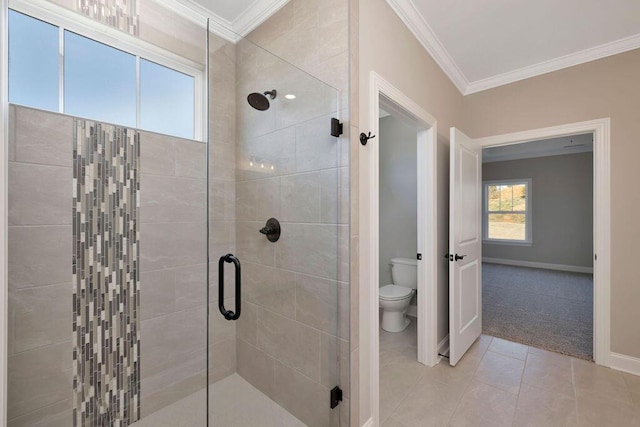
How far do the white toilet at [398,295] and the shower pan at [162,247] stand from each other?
1.45 m

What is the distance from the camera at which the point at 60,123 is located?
4.34 feet

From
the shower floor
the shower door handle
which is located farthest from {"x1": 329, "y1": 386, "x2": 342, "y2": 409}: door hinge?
the shower door handle

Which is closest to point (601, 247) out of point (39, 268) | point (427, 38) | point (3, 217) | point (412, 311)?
point (412, 311)

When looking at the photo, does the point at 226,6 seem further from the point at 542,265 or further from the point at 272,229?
the point at 542,265

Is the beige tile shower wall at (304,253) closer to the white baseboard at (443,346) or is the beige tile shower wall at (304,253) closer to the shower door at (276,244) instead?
the shower door at (276,244)

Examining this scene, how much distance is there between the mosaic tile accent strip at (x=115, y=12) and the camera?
1454mm

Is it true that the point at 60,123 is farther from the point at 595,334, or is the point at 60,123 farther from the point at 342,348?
the point at 595,334

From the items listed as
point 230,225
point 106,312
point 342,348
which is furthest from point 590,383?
point 106,312

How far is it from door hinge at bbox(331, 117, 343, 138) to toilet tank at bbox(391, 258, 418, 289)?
6.93ft

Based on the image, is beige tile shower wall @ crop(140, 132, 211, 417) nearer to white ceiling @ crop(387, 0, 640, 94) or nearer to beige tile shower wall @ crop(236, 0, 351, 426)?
beige tile shower wall @ crop(236, 0, 351, 426)

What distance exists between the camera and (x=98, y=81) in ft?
4.94

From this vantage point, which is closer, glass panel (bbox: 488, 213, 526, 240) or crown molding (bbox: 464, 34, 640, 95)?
crown molding (bbox: 464, 34, 640, 95)

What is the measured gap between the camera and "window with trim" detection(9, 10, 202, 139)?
50.7 inches

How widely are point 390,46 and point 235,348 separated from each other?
2039 millimetres
